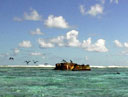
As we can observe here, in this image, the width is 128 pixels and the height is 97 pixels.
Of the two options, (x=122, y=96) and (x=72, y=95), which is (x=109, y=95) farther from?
(x=72, y=95)

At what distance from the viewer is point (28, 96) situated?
173 ft

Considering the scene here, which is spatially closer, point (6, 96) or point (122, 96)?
point (6, 96)

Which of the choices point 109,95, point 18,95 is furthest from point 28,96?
point 109,95

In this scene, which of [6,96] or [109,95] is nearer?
[6,96]

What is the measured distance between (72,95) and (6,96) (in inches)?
456

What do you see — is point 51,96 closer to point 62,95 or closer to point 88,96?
point 62,95

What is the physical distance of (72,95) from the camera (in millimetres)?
54875

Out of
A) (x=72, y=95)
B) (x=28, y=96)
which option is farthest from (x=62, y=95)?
(x=28, y=96)

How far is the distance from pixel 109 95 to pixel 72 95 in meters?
6.71

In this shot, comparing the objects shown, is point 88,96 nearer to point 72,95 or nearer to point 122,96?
point 72,95

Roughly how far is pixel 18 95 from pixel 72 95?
9508 mm

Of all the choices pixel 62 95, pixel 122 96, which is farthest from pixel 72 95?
pixel 122 96

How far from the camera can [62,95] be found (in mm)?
54750

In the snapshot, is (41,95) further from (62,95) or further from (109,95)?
(109,95)
